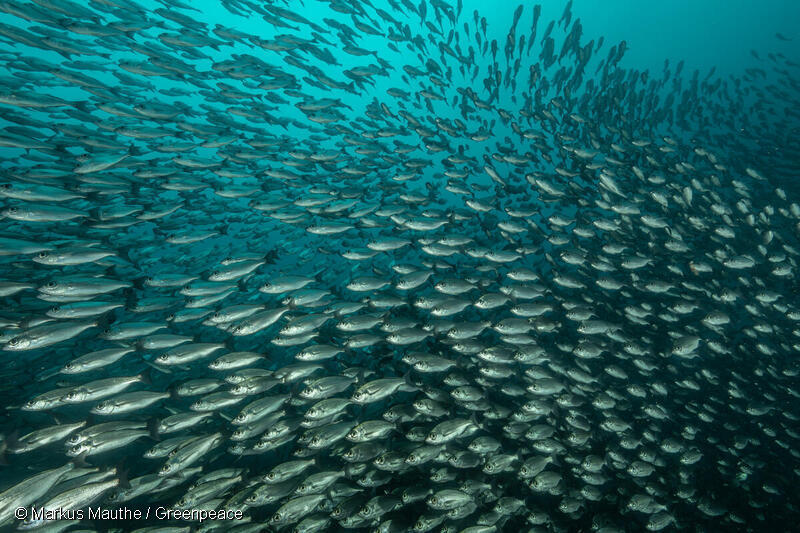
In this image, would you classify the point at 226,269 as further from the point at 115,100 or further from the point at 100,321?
the point at 115,100

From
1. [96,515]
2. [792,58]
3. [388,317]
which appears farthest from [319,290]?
[792,58]

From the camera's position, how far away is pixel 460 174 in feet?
32.8

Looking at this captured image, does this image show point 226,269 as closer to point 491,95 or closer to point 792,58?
point 491,95

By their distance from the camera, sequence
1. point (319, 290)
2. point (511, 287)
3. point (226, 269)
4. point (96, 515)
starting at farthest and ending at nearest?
point (511, 287) → point (319, 290) → point (226, 269) → point (96, 515)

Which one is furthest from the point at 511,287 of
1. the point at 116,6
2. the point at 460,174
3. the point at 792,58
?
the point at 792,58

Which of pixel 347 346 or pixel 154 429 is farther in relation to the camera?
pixel 347 346

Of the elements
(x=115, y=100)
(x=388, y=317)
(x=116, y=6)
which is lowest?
(x=388, y=317)

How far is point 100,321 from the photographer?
5523mm

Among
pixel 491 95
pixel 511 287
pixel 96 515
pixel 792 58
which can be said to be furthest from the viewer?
pixel 792 58

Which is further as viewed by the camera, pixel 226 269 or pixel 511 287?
pixel 511 287

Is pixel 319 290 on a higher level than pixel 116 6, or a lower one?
lower

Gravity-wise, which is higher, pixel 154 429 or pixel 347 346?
pixel 347 346

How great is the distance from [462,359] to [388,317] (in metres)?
1.79

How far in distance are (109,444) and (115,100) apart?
7711mm
